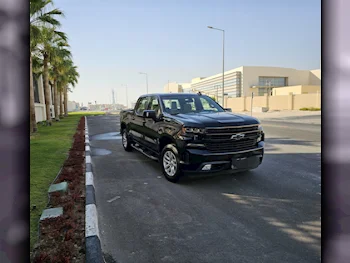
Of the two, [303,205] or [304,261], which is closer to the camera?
[304,261]

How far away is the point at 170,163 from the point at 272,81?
82.7m

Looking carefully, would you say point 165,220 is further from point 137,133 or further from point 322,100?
point 137,133

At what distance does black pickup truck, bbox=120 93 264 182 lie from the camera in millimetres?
4715

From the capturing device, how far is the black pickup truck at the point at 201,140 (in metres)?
4.71

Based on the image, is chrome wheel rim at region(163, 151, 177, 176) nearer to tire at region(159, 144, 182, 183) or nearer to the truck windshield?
tire at region(159, 144, 182, 183)

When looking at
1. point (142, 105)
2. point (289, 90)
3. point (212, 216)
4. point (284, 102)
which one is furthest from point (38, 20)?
point (289, 90)

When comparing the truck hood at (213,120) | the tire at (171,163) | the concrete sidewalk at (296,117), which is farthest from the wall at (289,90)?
the tire at (171,163)

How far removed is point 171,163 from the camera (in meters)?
5.26

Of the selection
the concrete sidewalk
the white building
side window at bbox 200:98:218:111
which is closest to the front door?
side window at bbox 200:98:218:111

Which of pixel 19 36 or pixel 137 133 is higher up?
pixel 19 36

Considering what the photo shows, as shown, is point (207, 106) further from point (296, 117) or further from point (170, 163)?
point (296, 117)

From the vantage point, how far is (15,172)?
108cm

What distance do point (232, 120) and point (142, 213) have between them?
2.33 meters

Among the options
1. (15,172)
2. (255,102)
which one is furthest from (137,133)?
(255,102)
